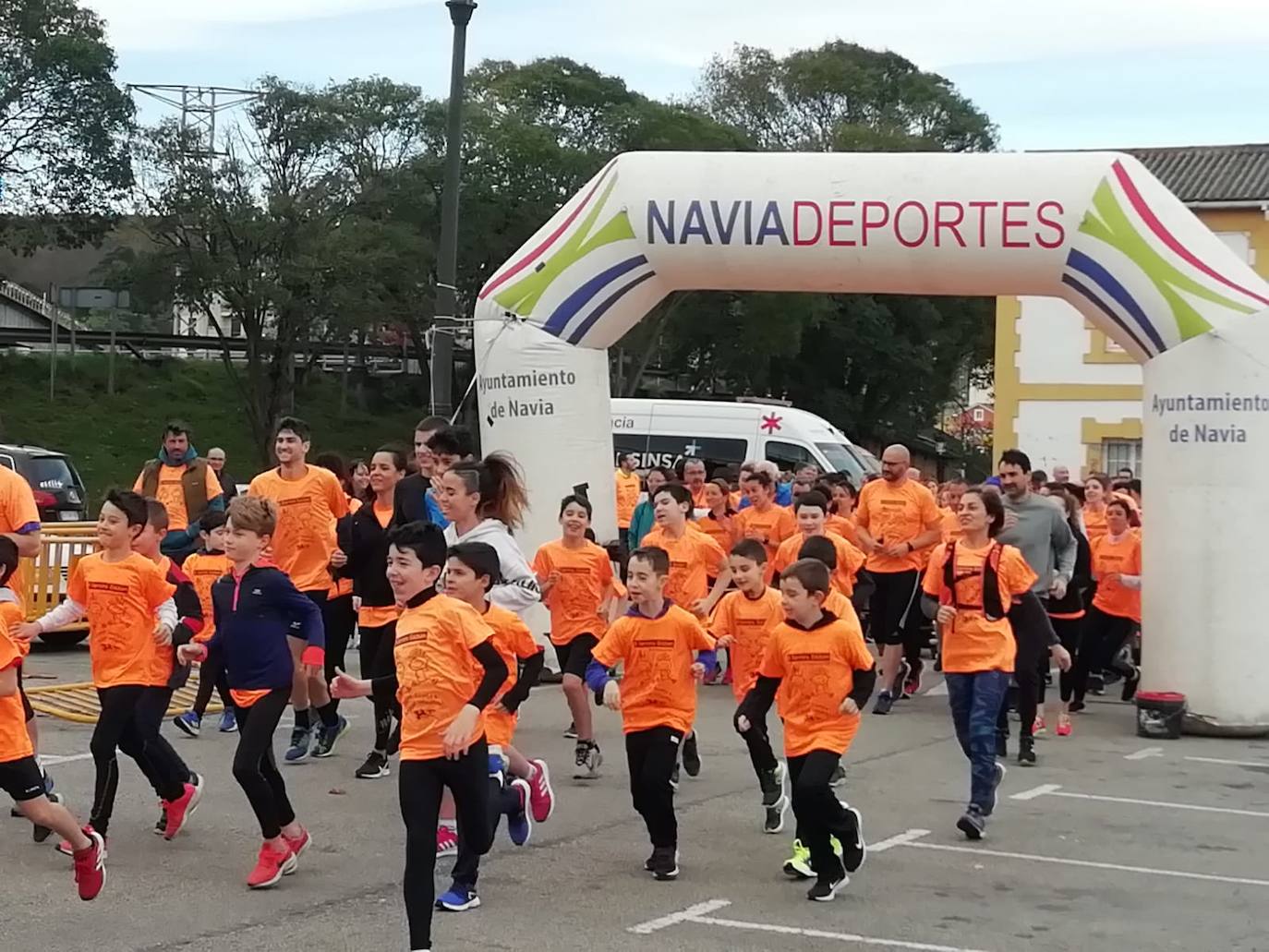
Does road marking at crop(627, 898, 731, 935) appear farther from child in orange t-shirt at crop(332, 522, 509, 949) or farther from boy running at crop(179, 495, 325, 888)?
boy running at crop(179, 495, 325, 888)

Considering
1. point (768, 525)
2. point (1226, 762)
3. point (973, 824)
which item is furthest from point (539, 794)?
point (768, 525)

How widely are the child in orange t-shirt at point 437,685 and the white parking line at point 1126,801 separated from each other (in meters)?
4.42

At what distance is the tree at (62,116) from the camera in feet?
130

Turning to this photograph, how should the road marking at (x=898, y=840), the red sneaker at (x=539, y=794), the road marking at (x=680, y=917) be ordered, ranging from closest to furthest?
the road marking at (x=680, y=917) → the red sneaker at (x=539, y=794) → the road marking at (x=898, y=840)

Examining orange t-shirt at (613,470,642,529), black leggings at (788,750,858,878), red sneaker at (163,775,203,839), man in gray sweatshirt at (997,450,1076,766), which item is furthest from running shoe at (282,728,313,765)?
orange t-shirt at (613,470,642,529)

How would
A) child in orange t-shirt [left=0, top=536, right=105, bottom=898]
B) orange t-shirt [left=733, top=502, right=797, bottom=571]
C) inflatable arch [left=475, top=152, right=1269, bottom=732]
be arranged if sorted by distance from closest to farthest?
child in orange t-shirt [left=0, top=536, right=105, bottom=898] < inflatable arch [left=475, top=152, right=1269, bottom=732] < orange t-shirt [left=733, top=502, right=797, bottom=571]

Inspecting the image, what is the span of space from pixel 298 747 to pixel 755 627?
10.0 ft

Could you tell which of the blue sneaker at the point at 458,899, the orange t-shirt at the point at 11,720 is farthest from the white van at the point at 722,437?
the orange t-shirt at the point at 11,720

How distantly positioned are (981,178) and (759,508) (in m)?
3.54

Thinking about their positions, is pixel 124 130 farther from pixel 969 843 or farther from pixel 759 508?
pixel 969 843

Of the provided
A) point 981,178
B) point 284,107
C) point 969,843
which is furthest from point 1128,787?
point 284,107

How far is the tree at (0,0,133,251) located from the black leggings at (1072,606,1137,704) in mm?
31467

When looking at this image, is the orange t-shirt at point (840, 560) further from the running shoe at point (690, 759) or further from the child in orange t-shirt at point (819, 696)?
the child in orange t-shirt at point (819, 696)

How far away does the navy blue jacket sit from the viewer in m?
7.21
